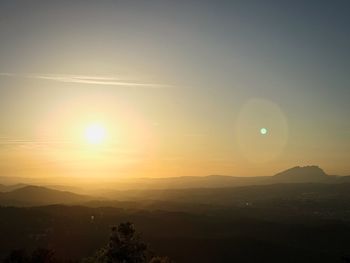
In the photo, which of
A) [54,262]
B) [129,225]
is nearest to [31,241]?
[54,262]

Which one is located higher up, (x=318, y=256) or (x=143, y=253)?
(x=143, y=253)

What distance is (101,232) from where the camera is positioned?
190125 mm

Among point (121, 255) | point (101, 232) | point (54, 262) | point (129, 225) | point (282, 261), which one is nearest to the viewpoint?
point (121, 255)

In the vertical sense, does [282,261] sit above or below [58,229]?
below

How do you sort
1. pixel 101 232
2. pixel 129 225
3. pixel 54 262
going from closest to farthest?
pixel 129 225 < pixel 54 262 < pixel 101 232

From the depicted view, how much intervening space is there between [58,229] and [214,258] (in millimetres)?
80164

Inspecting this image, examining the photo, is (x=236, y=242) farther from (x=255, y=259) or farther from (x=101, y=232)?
(x=101, y=232)

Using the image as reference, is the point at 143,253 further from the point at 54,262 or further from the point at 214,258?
the point at 214,258

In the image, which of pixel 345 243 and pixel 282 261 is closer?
pixel 282 261

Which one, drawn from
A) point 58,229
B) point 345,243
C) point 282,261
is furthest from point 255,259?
point 58,229

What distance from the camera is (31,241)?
569 feet

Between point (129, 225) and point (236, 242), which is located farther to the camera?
point (236, 242)

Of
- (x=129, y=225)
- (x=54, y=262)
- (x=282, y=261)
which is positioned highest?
(x=129, y=225)

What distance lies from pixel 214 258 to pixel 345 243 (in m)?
79.4
